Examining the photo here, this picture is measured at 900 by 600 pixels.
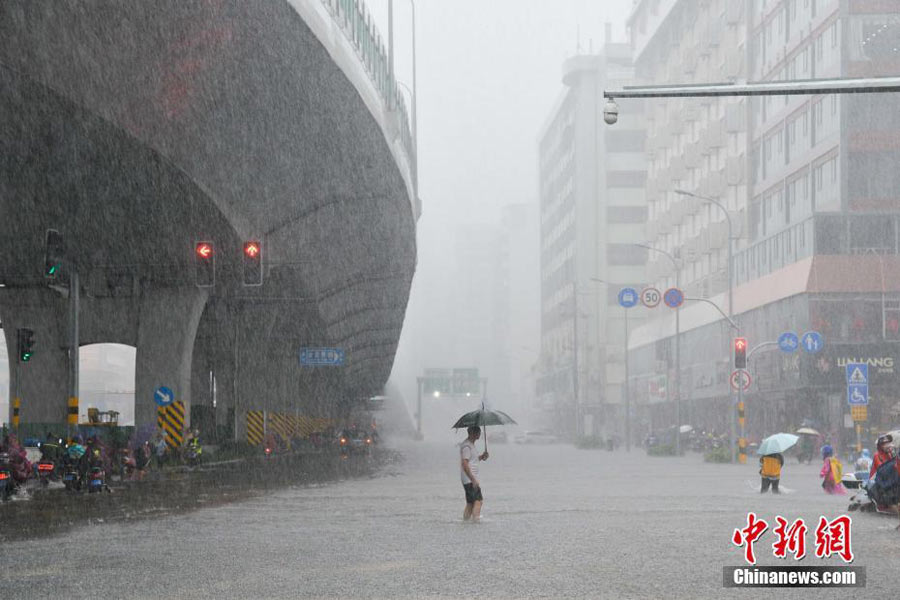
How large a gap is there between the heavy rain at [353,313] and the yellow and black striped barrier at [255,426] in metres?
0.19

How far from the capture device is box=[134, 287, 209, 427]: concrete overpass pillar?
4656 centimetres

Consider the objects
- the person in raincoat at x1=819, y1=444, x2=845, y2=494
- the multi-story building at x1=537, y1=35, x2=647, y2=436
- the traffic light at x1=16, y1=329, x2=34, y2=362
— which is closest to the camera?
the person in raincoat at x1=819, y1=444, x2=845, y2=494

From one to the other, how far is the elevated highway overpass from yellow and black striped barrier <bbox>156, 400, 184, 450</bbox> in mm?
865

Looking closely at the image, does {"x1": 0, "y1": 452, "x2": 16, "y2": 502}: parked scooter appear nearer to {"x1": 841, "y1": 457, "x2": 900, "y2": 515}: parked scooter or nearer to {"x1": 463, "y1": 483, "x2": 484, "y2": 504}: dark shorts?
{"x1": 463, "y1": 483, "x2": 484, "y2": 504}: dark shorts

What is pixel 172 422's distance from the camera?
46312 mm

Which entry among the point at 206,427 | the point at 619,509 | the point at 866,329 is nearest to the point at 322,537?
the point at 619,509

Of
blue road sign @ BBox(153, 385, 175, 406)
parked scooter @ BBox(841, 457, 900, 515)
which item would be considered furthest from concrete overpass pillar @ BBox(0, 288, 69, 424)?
parked scooter @ BBox(841, 457, 900, 515)

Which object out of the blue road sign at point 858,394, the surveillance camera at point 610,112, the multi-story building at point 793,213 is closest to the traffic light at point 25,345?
the surveillance camera at point 610,112

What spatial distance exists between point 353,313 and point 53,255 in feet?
152

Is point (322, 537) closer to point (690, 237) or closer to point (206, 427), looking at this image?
point (206, 427)

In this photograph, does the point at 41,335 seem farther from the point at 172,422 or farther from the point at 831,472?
the point at 831,472

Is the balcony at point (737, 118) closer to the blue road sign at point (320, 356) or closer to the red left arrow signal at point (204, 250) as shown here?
the blue road sign at point (320, 356)

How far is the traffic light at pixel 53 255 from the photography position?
90.0 ft

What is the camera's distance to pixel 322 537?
17953 millimetres
